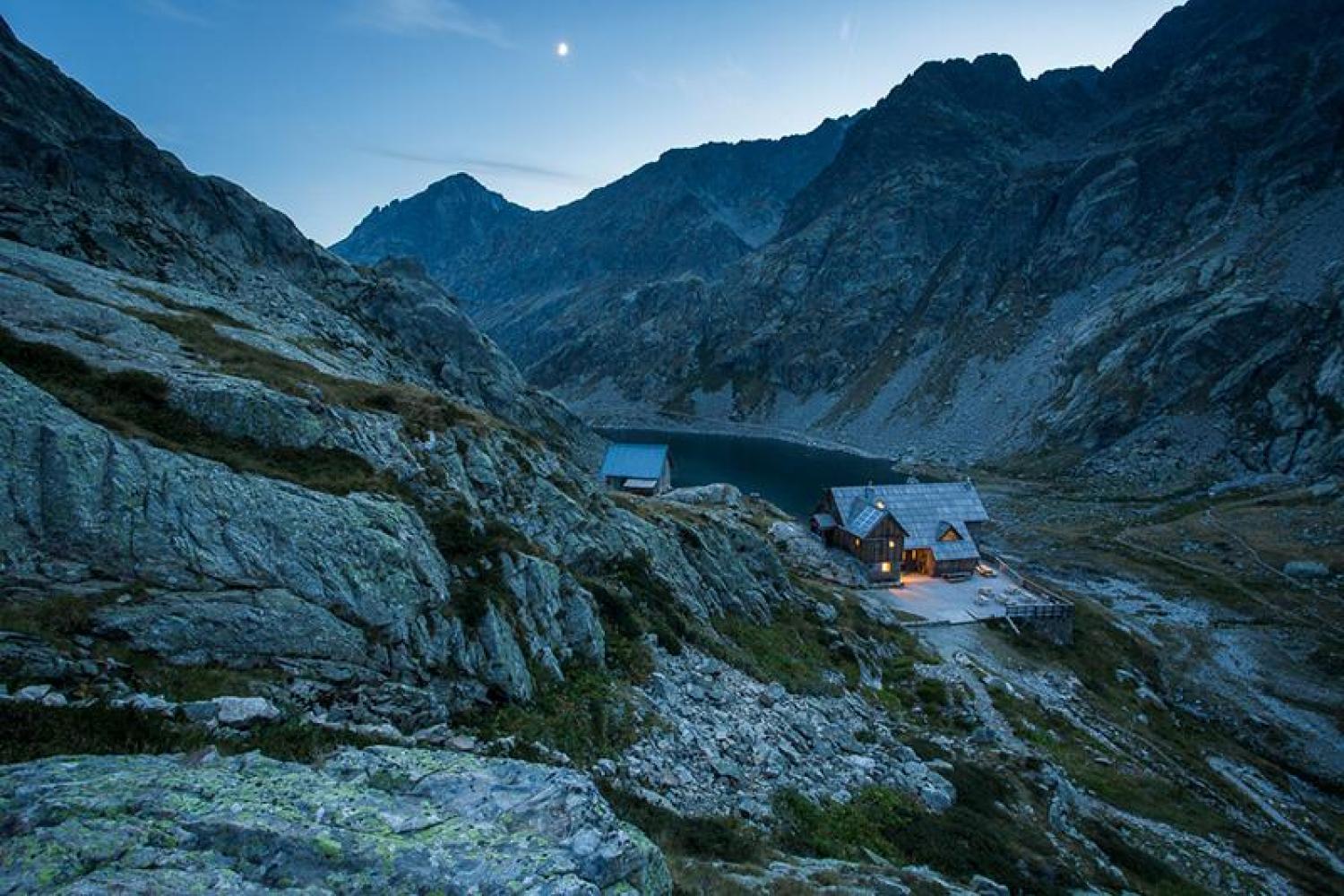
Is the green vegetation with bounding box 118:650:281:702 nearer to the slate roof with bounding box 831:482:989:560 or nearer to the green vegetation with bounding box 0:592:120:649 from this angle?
the green vegetation with bounding box 0:592:120:649

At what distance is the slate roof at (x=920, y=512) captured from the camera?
5856cm

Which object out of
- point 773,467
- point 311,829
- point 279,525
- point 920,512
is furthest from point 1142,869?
point 773,467

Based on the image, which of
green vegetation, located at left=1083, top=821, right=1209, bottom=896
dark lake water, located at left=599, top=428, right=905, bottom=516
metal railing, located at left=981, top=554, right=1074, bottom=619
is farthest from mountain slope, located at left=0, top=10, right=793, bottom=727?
dark lake water, located at left=599, top=428, right=905, bottom=516

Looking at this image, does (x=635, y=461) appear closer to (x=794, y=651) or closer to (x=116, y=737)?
(x=794, y=651)

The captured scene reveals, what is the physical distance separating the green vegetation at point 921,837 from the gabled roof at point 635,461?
5627cm

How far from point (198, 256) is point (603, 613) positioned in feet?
209

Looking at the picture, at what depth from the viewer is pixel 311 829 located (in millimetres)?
8172

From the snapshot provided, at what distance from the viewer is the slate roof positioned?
58562 millimetres

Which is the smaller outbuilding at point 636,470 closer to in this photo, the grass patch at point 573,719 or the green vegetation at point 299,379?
the green vegetation at point 299,379

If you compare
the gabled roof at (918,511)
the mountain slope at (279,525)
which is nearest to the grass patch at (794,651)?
the mountain slope at (279,525)

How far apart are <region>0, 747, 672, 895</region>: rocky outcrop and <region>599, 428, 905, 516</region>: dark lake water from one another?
83.9 metres

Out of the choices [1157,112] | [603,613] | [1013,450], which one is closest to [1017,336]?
[1013,450]

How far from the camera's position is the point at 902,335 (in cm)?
18888

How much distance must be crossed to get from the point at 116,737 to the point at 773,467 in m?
123
